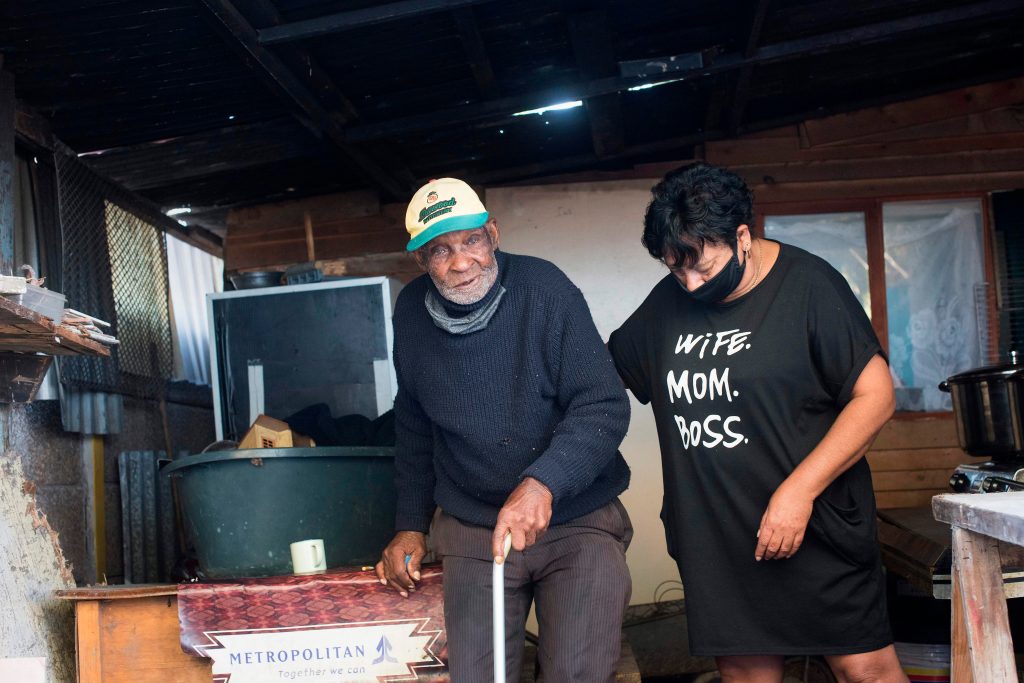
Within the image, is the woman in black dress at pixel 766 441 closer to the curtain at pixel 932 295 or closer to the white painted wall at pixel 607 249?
the white painted wall at pixel 607 249

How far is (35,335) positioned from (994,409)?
3.41 metres

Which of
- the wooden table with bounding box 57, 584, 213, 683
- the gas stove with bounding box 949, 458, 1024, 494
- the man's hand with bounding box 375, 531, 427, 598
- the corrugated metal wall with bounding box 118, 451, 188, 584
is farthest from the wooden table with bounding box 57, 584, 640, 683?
the corrugated metal wall with bounding box 118, 451, 188, 584

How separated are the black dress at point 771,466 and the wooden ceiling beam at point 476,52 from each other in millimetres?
1762

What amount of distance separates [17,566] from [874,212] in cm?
484

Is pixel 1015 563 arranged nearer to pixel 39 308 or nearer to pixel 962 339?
pixel 39 308

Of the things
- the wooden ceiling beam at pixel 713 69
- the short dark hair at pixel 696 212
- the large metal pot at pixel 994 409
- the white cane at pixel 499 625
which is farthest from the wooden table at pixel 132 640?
the wooden ceiling beam at pixel 713 69

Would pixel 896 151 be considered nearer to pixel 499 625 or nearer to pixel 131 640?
pixel 499 625

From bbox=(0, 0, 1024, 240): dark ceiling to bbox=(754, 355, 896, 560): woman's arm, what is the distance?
6.67 ft

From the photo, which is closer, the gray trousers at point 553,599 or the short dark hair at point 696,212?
the gray trousers at point 553,599

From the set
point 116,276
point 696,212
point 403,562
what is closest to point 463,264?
point 696,212

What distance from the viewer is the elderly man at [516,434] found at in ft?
8.67

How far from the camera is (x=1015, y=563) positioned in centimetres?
220

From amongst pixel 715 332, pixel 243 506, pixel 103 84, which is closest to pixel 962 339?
pixel 715 332

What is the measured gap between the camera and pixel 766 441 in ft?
9.02
